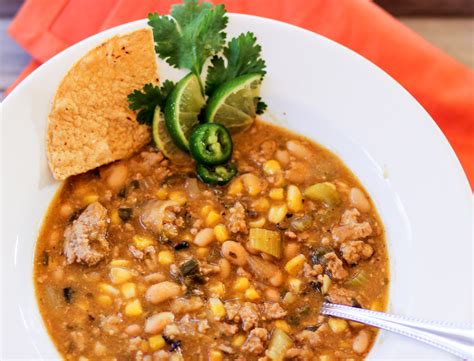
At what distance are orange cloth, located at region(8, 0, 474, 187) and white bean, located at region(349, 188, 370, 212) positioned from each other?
0.90 m

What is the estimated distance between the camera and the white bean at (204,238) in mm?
4391

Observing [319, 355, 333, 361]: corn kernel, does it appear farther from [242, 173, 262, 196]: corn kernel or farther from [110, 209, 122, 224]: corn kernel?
[110, 209, 122, 224]: corn kernel

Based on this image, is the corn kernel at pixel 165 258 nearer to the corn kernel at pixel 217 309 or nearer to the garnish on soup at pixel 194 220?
the garnish on soup at pixel 194 220

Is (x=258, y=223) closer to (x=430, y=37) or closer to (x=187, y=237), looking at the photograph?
(x=187, y=237)

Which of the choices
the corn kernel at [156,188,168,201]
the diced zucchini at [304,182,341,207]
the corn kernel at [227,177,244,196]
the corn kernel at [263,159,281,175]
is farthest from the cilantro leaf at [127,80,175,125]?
the diced zucchini at [304,182,341,207]

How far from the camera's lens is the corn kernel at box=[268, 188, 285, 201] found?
461cm

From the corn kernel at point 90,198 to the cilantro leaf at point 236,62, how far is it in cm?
103

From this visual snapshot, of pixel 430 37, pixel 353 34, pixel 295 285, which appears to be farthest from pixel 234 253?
pixel 430 37

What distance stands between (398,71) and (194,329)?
98.8 inches

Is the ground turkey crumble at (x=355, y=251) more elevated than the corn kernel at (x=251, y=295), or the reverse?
the ground turkey crumble at (x=355, y=251)

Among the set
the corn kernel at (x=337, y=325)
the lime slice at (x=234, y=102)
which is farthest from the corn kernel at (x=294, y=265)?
the lime slice at (x=234, y=102)

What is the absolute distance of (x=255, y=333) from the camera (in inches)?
158

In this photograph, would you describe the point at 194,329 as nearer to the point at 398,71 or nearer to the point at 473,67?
the point at 398,71

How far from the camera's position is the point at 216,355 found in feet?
13.0
